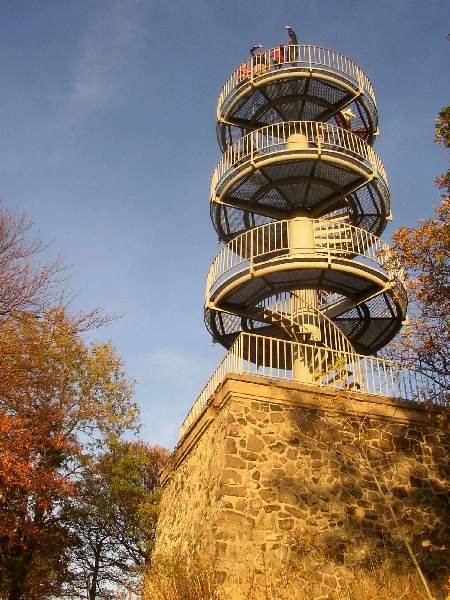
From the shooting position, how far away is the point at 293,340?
15.1 meters

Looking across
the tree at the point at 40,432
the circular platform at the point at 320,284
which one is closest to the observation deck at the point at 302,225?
the circular platform at the point at 320,284

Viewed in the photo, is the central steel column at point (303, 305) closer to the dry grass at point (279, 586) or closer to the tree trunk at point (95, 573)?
the dry grass at point (279, 586)

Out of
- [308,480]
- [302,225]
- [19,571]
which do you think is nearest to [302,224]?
[302,225]

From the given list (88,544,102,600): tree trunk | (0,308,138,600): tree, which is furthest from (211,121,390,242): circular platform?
(88,544,102,600): tree trunk

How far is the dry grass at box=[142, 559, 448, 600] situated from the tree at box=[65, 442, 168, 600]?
10.9 m

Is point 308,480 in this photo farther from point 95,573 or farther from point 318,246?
point 95,573

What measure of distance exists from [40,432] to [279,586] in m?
12.0

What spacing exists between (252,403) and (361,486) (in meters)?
2.54

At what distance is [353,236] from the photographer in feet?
51.6

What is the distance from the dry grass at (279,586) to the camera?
7742 millimetres

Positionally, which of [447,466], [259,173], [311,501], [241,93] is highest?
[241,93]

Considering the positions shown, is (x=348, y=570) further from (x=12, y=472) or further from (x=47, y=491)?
(x=47, y=491)

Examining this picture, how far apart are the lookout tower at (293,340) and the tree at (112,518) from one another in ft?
18.8

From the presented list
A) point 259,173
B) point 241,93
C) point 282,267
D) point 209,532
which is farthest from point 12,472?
point 241,93
